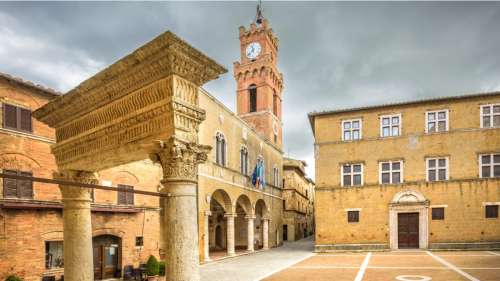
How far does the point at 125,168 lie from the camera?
1587cm

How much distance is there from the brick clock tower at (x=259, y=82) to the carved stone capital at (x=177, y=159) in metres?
33.0

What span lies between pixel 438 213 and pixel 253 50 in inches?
997

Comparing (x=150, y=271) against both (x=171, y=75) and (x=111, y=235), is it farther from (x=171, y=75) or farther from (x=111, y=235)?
(x=171, y=75)

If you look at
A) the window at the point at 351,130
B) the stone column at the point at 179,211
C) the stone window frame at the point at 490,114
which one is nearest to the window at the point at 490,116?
the stone window frame at the point at 490,114

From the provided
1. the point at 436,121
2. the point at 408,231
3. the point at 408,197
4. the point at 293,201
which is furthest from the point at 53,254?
the point at 293,201

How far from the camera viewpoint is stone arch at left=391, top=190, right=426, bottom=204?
963 inches

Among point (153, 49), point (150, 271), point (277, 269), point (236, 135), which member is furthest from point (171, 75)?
point (236, 135)

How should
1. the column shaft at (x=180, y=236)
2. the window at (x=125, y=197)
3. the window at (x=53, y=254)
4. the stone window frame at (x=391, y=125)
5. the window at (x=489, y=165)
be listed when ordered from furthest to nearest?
the stone window frame at (x=391, y=125)
the window at (x=489, y=165)
the window at (x=125, y=197)
the window at (x=53, y=254)
the column shaft at (x=180, y=236)

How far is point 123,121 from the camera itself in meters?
6.00

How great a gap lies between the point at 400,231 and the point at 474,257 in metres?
5.69

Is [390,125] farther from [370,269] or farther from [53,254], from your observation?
[53,254]

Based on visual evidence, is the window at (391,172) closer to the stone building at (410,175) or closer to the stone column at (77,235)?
the stone building at (410,175)

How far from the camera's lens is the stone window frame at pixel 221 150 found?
22.4m

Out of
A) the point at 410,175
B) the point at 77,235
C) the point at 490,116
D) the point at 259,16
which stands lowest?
the point at 77,235
